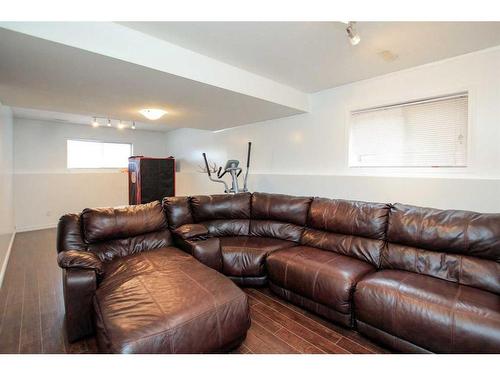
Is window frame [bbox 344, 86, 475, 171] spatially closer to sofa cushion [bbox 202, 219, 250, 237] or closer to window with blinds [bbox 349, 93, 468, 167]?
window with blinds [bbox 349, 93, 468, 167]

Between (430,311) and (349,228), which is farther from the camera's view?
(349,228)

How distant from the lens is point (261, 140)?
4250 millimetres

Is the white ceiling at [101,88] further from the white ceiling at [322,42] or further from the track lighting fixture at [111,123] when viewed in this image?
the track lighting fixture at [111,123]

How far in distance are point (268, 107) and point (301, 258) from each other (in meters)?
2.06

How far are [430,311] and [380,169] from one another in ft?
5.81

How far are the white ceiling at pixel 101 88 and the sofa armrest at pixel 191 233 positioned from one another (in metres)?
1.48

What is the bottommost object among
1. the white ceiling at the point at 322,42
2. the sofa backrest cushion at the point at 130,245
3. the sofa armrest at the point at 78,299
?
the sofa armrest at the point at 78,299

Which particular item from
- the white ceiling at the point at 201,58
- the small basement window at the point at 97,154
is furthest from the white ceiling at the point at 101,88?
the small basement window at the point at 97,154

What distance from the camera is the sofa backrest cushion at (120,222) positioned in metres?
2.23

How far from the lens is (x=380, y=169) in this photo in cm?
288

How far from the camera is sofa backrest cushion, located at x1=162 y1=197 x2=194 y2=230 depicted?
9.10ft

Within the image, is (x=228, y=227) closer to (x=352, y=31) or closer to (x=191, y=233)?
(x=191, y=233)

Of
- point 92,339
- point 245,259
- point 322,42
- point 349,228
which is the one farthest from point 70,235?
point 322,42
